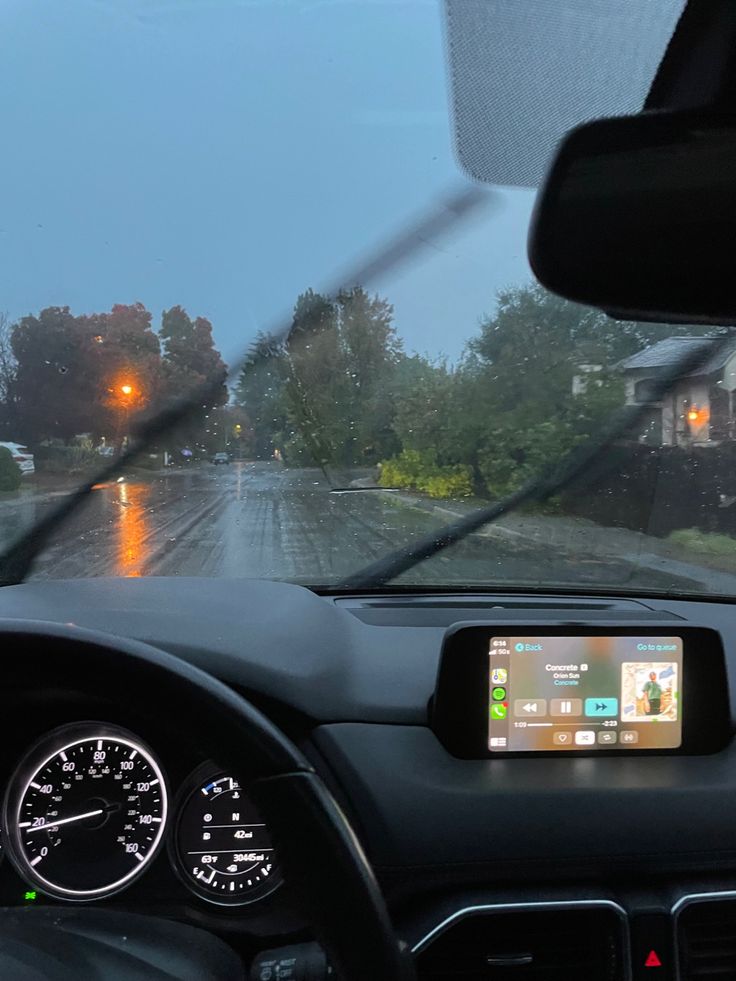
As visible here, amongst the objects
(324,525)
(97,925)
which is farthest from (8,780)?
(324,525)

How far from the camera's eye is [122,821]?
9.28ft

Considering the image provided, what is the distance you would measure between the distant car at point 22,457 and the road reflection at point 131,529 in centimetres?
35

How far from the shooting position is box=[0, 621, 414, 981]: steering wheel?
5.29ft

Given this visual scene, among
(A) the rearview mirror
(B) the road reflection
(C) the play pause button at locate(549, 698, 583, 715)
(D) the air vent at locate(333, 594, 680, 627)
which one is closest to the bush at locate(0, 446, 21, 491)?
(B) the road reflection

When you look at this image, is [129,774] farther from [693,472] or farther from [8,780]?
[693,472]

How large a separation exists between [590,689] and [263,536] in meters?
1.77

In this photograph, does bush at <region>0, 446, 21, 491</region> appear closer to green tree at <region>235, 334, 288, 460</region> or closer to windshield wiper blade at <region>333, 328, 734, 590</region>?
green tree at <region>235, 334, 288, 460</region>

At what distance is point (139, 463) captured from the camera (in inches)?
150

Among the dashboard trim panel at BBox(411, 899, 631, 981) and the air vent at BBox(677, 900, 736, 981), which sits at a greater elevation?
the dashboard trim panel at BBox(411, 899, 631, 981)

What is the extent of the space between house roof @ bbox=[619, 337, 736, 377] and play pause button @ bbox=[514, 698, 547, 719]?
5.44 ft

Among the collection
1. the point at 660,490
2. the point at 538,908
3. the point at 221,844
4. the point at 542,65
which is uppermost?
the point at 542,65

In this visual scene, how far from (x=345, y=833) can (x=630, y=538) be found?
112 inches

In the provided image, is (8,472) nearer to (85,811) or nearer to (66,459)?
(66,459)

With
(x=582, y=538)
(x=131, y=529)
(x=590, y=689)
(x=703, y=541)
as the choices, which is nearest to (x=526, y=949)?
(x=590, y=689)
